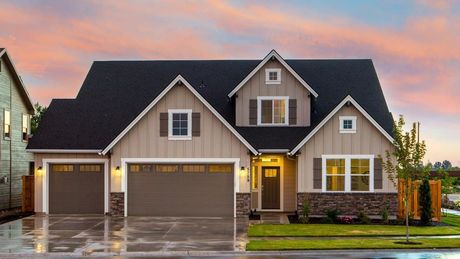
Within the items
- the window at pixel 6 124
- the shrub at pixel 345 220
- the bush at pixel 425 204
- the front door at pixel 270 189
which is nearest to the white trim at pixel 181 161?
the front door at pixel 270 189

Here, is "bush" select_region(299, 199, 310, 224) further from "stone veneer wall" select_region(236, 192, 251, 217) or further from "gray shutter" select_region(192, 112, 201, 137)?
"gray shutter" select_region(192, 112, 201, 137)

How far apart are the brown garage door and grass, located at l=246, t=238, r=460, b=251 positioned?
41.0 feet

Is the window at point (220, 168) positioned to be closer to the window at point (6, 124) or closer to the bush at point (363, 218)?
the bush at point (363, 218)

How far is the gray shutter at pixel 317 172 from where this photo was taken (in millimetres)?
28641

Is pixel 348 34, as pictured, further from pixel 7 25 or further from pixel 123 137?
pixel 7 25

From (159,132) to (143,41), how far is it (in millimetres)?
14601

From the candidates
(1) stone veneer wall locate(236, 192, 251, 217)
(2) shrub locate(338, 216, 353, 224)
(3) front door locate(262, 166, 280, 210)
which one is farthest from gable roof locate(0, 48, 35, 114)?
(2) shrub locate(338, 216, 353, 224)

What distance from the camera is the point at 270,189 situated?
31047 mm

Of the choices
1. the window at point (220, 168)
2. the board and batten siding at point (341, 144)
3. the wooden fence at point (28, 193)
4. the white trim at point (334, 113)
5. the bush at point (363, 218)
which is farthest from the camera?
the wooden fence at point (28, 193)

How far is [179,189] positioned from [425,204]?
1174cm

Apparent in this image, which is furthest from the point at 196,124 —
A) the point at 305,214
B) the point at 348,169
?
the point at 348,169

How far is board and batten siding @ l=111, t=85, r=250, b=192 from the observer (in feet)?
94.6

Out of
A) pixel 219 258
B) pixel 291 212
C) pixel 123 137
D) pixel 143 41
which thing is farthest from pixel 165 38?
pixel 219 258

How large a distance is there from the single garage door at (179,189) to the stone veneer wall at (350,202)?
393 centimetres
